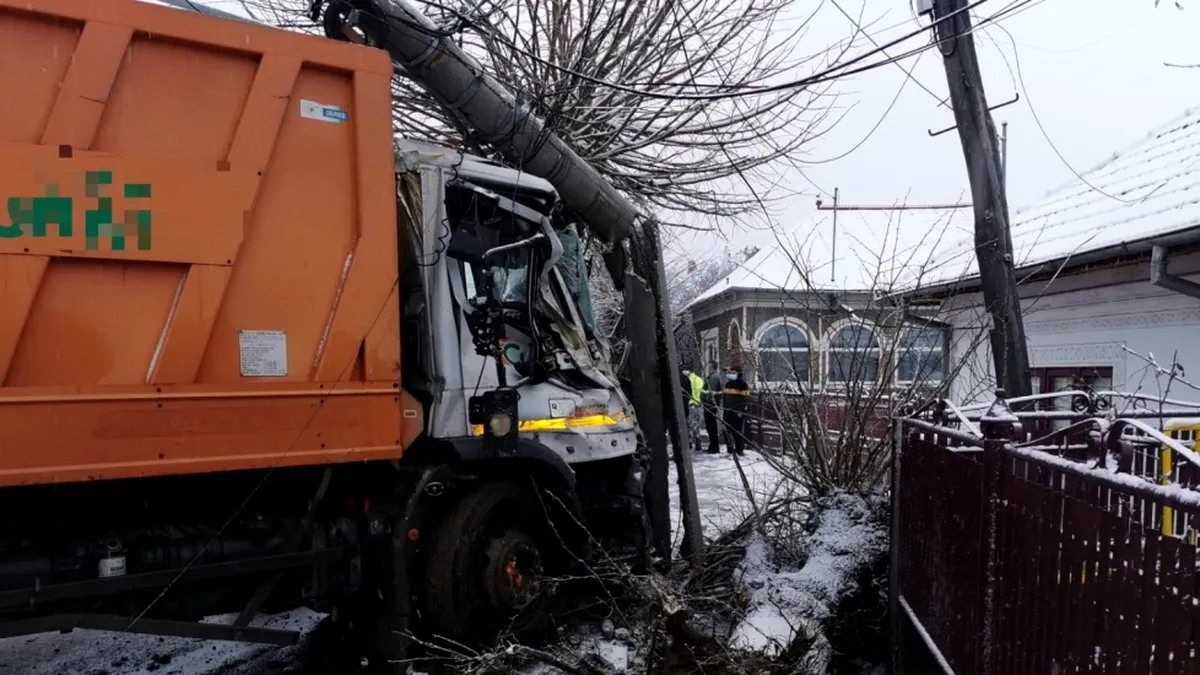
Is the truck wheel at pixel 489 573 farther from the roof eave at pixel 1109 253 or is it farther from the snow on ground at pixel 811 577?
the roof eave at pixel 1109 253

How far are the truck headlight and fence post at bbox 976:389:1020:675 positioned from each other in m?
2.45

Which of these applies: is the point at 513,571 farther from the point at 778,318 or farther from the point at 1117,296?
the point at 778,318

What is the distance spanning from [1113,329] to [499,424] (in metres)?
6.10

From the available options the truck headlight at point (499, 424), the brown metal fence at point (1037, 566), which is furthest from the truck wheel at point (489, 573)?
the brown metal fence at point (1037, 566)

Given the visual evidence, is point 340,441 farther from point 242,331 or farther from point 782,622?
point 782,622

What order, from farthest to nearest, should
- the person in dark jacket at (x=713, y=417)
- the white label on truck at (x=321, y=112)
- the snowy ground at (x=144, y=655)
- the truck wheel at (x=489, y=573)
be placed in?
the person in dark jacket at (x=713, y=417)
the snowy ground at (x=144, y=655)
the truck wheel at (x=489, y=573)
the white label on truck at (x=321, y=112)

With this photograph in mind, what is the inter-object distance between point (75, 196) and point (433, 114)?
6.58 m

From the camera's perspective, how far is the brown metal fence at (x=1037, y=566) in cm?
183

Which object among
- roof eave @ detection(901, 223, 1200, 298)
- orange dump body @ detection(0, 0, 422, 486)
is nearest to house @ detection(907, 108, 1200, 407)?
roof eave @ detection(901, 223, 1200, 298)

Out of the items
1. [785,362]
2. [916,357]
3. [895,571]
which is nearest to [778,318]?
[916,357]

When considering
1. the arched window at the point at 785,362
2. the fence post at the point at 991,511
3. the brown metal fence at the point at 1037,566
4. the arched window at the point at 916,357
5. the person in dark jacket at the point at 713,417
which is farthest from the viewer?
the person in dark jacket at the point at 713,417

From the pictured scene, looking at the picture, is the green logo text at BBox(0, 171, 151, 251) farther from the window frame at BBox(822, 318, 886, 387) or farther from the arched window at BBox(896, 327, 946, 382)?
the arched window at BBox(896, 327, 946, 382)

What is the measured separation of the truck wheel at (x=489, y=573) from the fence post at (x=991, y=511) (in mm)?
2257

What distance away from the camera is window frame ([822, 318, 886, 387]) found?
6073 millimetres
